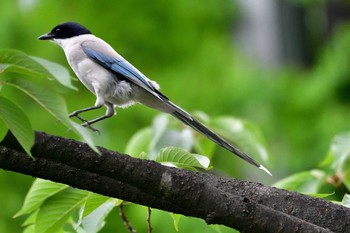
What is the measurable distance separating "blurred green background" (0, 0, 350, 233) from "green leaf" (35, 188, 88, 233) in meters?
4.79

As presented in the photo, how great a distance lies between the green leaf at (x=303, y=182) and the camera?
3797 mm

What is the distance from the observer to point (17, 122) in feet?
7.25

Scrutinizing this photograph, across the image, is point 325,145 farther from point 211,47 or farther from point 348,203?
point 348,203

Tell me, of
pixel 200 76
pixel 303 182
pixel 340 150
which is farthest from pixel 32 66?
pixel 200 76

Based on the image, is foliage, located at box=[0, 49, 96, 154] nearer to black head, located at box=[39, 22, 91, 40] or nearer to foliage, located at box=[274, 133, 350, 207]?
black head, located at box=[39, 22, 91, 40]

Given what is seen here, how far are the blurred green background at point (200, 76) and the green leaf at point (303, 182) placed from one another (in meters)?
4.15

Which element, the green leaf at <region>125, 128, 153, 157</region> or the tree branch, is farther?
the green leaf at <region>125, 128, 153, 157</region>

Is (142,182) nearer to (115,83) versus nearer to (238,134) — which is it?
(115,83)

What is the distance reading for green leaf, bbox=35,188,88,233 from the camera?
119 inches

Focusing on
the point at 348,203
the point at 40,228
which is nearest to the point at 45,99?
the point at 40,228

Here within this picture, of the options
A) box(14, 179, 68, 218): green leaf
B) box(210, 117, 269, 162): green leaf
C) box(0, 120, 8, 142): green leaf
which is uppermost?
box(210, 117, 269, 162): green leaf

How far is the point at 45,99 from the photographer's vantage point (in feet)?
7.22

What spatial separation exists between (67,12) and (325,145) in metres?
2.79

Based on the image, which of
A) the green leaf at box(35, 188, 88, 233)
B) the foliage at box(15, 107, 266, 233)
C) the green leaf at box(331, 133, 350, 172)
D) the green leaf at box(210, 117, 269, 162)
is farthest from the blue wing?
the green leaf at box(210, 117, 269, 162)
